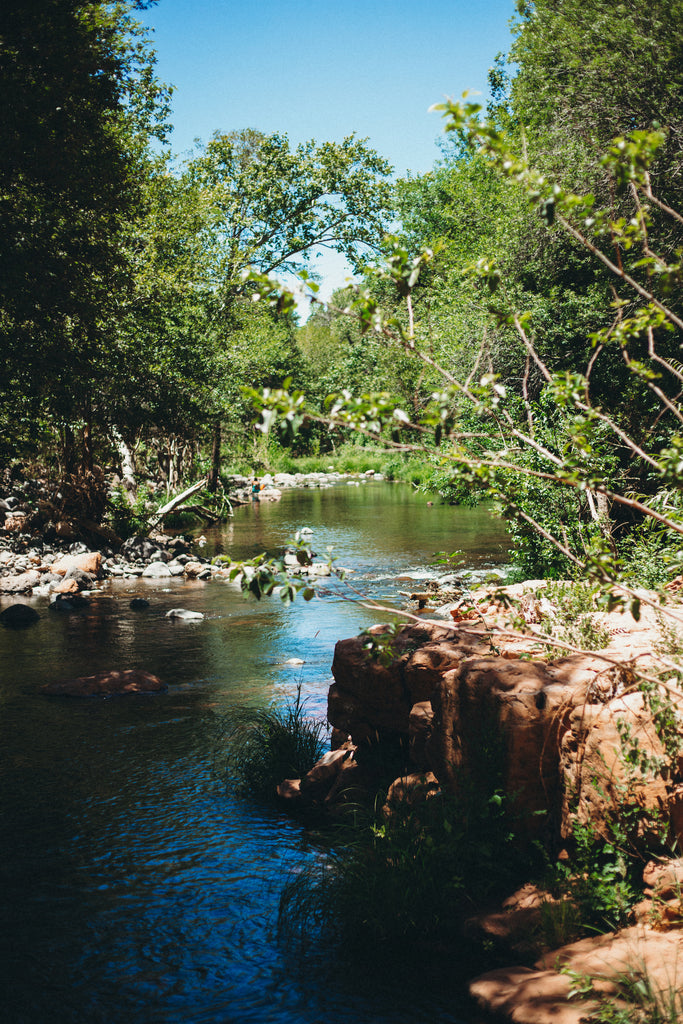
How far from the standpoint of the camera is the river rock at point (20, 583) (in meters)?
16.6

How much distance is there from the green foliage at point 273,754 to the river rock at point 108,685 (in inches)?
94.4

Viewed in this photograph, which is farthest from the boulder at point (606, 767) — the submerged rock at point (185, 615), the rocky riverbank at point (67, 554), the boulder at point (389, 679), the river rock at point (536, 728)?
the rocky riverbank at point (67, 554)

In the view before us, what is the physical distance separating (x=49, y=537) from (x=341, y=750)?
15225 mm

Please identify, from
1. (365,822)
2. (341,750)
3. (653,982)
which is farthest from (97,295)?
(653,982)

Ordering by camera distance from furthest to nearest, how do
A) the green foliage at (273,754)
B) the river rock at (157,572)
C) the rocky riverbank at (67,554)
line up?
the river rock at (157,572)
the rocky riverbank at (67,554)
the green foliage at (273,754)

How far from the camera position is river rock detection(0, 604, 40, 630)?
45.3ft

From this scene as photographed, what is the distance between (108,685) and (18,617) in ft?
16.1

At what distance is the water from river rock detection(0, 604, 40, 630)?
2.04 feet

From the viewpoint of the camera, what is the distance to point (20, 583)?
55.0 feet

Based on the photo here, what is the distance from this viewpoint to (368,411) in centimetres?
372

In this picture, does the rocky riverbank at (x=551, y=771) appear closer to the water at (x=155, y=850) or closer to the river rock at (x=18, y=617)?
the water at (x=155, y=850)

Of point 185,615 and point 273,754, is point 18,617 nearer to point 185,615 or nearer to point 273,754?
point 185,615

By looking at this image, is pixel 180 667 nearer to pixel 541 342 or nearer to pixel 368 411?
pixel 368 411

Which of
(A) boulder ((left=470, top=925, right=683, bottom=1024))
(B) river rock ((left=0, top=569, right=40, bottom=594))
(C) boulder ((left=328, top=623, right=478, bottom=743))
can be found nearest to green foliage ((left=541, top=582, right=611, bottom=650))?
(C) boulder ((left=328, top=623, right=478, bottom=743))
